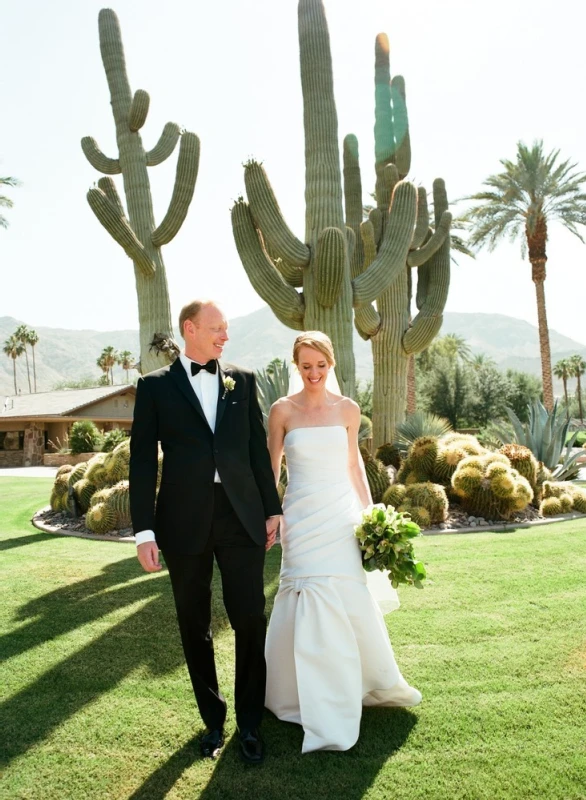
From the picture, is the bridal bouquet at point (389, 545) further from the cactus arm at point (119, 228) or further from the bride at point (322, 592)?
the cactus arm at point (119, 228)

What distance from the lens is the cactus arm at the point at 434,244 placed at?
15805 mm

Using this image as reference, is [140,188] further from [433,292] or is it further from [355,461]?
[355,461]

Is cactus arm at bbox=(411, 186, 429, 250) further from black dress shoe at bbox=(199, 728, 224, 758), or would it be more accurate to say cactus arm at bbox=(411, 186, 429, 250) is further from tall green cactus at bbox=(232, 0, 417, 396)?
black dress shoe at bbox=(199, 728, 224, 758)

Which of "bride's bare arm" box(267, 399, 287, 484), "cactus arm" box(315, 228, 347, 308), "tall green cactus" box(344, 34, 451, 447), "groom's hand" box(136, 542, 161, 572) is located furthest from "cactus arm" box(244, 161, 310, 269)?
"groom's hand" box(136, 542, 161, 572)

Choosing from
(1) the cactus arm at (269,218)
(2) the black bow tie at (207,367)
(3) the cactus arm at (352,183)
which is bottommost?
(2) the black bow tie at (207,367)

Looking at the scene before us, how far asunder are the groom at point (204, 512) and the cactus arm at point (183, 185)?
1205cm

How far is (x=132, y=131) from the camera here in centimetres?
1520

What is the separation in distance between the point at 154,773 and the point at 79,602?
10.2ft

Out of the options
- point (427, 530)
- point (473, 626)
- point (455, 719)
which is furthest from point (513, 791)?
point (427, 530)

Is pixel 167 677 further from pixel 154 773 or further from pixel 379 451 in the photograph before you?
pixel 379 451

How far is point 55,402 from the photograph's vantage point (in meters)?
36.0

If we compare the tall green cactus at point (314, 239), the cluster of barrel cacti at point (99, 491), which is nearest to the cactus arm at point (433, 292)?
the tall green cactus at point (314, 239)

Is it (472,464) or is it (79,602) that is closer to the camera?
(79,602)

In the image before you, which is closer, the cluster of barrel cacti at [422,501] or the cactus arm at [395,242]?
the cluster of barrel cacti at [422,501]
